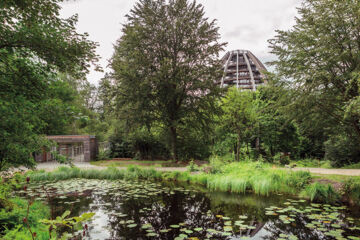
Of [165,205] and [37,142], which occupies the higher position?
[37,142]

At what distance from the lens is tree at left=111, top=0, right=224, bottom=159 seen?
1338 centimetres

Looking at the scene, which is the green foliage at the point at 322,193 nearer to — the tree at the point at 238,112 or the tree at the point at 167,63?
the tree at the point at 238,112

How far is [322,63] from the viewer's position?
7.98 m

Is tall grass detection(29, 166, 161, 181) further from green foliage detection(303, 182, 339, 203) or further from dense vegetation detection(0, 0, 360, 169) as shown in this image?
green foliage detection(303, 182, 339, 203)

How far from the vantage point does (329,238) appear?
4258mm

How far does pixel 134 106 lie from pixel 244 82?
201 ft

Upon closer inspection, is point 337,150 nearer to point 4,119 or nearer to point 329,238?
point 329,238

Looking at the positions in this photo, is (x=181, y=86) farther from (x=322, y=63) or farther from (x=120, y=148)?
(x=120, y=148)

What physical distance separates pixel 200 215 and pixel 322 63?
23.5 ft

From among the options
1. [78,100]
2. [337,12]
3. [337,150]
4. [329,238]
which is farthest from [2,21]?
[78,100]

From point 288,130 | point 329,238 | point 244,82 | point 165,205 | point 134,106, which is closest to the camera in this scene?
point 329,238

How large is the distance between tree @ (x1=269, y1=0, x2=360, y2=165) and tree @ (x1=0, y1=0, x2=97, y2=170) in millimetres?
7688

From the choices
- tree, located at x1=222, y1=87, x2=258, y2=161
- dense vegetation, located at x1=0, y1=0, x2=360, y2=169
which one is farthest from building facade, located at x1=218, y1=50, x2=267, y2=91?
tree, located at x1=222, y1=87, x2=258, y2=161

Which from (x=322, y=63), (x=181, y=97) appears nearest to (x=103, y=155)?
(x=181, y=97)
